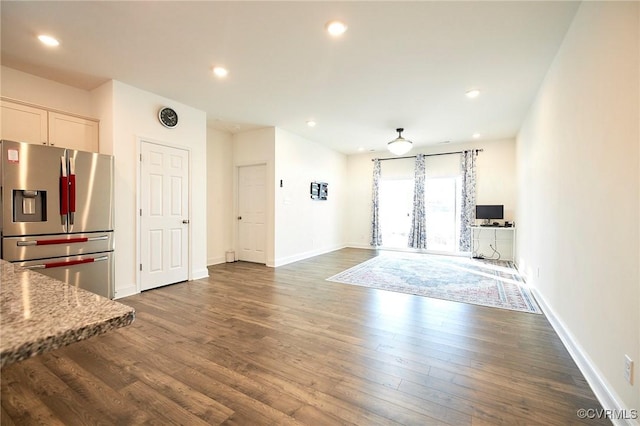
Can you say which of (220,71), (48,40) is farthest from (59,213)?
(220,71)

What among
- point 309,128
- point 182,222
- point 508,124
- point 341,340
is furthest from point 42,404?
point 508,124

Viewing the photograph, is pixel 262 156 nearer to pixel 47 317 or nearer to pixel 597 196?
pixel 597 196

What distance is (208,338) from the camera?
8.30ft

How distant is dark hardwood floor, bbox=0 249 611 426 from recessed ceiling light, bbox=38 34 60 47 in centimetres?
283

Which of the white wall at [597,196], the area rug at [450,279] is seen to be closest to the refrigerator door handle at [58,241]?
the area rug at [450,279]

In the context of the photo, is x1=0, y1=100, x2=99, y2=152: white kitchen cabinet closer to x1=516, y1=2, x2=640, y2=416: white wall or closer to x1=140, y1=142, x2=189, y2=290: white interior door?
x1=140, y1=142, x2=189, y2=290: white interior door

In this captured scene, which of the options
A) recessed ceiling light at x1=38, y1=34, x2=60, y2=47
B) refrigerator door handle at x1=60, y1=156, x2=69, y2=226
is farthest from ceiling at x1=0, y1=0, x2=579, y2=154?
refrigerator door handle at x1=60, y1=156, x2=69, y2=226

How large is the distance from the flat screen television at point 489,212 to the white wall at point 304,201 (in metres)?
3.51

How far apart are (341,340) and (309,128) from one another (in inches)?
169

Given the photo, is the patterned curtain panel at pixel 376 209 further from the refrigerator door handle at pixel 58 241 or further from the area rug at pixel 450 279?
the refrigerator door handle at pixel 58 241

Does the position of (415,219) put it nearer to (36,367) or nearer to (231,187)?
(231,187)

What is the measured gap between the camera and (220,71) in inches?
131

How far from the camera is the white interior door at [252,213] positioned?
584cm

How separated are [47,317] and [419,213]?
738 cm
